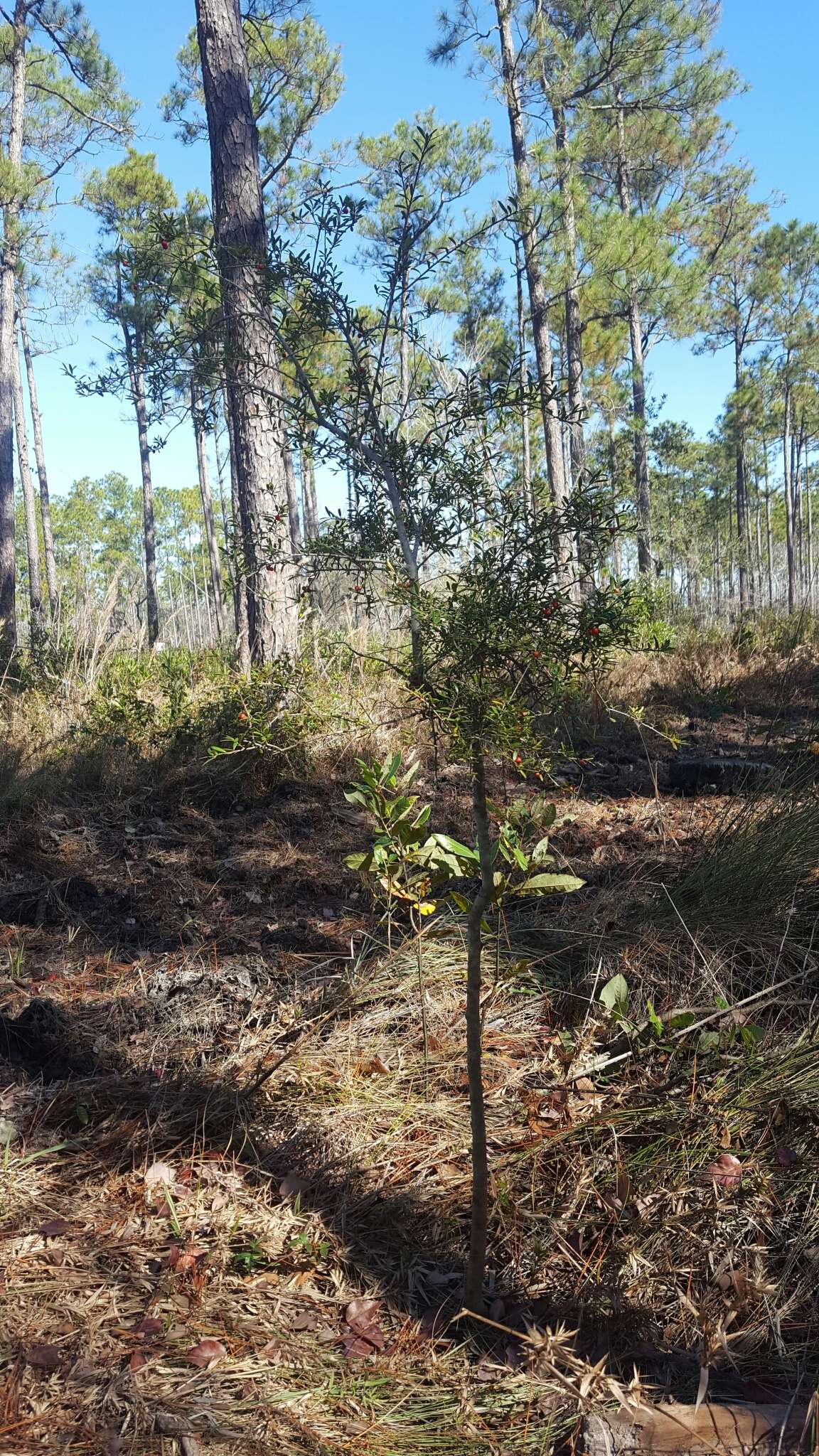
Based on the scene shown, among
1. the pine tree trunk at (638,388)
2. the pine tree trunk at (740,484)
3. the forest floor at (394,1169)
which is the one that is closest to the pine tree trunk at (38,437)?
the pine tree trunk at (638,388)

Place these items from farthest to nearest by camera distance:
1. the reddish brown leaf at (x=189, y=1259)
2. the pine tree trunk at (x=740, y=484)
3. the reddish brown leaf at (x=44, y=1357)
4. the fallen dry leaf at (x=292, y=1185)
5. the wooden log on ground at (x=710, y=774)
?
the pine tree trunk at (x=740, y=484), the wooden log on ground at (x=710, y=774), the fallen dry leaf at (x=292, y=1185), the reddish brown leaf at (x=189, y=1259), the reddish brown leaf at (x=44, y=1357)

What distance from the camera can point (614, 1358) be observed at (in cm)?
162

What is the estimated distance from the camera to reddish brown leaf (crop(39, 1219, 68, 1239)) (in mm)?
1794

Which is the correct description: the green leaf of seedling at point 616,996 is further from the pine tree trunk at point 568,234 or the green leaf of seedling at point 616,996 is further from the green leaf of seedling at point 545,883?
the pine tree trunk at point 568,234

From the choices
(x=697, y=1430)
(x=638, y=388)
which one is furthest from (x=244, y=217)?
(x=638, y=388)

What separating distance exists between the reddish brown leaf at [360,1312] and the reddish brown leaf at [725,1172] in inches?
29.3

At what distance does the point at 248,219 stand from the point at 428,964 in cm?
476

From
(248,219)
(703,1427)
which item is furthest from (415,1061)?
(248,219)

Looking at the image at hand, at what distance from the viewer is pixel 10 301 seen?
14211 millimetres

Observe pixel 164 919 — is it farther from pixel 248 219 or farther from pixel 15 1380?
pixel 248 219

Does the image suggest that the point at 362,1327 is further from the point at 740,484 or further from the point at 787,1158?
the point at 740,484

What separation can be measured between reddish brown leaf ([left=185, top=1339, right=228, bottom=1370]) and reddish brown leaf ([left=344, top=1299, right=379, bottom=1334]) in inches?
10.0

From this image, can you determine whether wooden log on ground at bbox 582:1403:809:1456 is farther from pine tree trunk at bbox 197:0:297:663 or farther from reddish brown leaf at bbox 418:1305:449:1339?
pine tree trunk at bbox 197:0:297:663

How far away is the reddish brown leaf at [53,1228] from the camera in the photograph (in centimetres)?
179
